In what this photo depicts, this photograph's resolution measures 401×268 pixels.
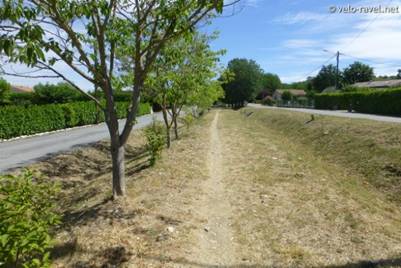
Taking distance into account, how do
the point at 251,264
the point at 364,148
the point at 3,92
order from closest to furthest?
1. the point at 251,264
2. the point at 364,148
3. the point at 3,92

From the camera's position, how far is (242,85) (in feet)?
252

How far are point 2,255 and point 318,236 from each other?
417 centimetres

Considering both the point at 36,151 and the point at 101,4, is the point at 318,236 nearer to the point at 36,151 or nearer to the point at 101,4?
the point at 101,4

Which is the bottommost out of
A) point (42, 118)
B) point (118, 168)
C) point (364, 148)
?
point (364, 148)

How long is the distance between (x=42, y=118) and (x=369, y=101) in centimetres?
2551

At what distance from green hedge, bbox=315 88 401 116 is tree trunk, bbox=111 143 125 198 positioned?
24.5m

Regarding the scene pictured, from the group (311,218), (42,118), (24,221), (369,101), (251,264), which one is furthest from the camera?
(369,101)

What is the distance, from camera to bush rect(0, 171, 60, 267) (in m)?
3.18

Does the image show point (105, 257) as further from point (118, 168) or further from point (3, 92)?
point (3, 92)

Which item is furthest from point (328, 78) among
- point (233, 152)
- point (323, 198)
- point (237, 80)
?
point (323, 198)

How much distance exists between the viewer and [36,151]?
45.6ft

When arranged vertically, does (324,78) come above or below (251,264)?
above

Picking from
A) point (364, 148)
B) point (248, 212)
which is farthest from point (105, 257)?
point (364, 148)

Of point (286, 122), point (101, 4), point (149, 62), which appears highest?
point (101, 4)
